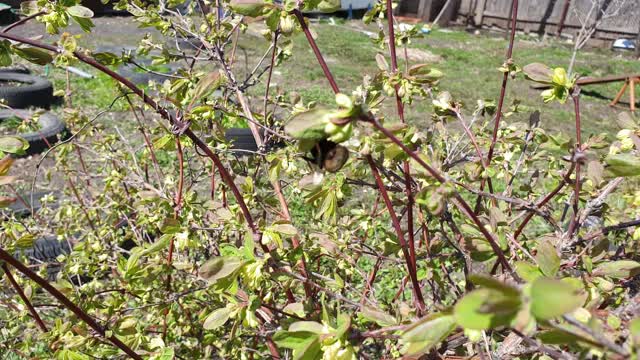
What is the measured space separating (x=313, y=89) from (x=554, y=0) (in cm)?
1043

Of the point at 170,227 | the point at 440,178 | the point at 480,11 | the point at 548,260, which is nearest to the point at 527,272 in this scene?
the point at 548,260

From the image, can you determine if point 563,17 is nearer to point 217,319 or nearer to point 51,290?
point 217,319

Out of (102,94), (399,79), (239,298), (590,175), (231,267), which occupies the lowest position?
(102,94)

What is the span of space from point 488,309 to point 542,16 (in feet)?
53.1

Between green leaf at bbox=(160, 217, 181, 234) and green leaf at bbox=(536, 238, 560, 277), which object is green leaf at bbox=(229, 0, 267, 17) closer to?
green leaf at bbox=(160, 217, 181, 234)

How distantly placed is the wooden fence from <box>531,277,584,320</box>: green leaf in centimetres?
1378

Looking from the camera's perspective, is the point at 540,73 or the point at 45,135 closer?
the point at 540,73

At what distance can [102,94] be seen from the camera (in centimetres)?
648

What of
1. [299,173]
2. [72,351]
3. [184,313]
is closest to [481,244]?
[299,173]

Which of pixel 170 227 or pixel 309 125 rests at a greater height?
pixel 309 125

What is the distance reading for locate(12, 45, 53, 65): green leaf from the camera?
1.00 metres

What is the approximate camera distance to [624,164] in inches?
30.7

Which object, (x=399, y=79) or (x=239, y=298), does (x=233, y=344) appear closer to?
(x=239, y=298)

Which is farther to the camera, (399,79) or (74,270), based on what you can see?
(74,270)
